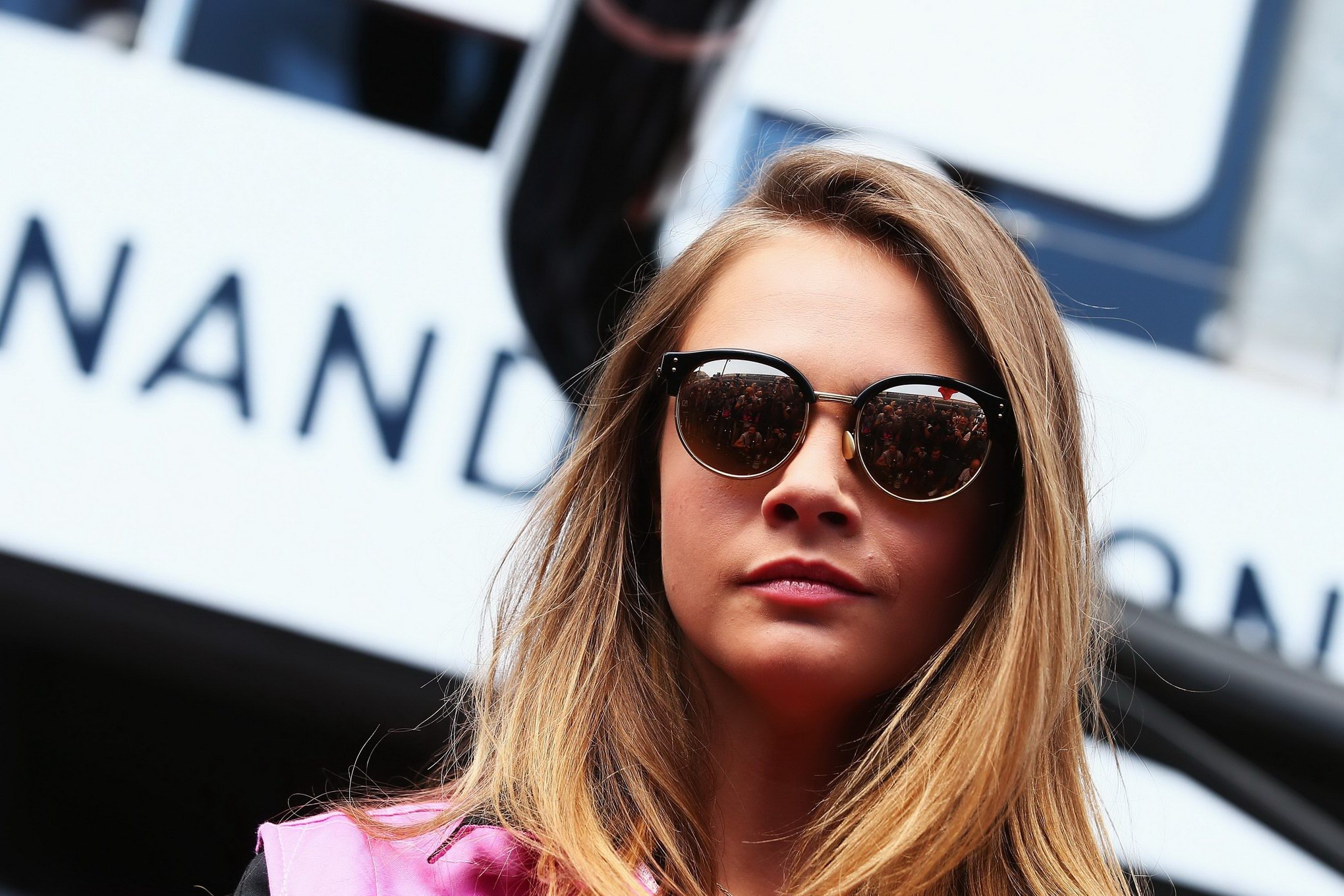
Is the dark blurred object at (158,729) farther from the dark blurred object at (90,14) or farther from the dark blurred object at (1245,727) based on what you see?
the dark blurred object at (1245,727)

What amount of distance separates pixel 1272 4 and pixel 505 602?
7.44ft

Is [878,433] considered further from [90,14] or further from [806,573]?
[90,14]

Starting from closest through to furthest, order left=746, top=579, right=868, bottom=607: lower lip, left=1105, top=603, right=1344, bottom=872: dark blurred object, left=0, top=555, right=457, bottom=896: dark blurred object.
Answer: left=746, top=579, right=868, bottom=607: lower lip, left=1105, top=603, right=1344, bottom=872: dark blurred object, left=0, top=555, right=457, bottom=896: dark blurred object

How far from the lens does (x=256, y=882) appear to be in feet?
2.88

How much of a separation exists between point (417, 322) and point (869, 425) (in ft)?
5.09

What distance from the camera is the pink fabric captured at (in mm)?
863

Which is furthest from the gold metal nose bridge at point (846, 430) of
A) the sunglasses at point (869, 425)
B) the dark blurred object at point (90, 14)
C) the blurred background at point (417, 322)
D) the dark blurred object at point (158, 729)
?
the dark blurred object at point (90, 14)

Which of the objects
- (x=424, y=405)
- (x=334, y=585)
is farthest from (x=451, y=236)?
(x=334, y=585)

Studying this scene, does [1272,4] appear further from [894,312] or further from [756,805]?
[756,805]

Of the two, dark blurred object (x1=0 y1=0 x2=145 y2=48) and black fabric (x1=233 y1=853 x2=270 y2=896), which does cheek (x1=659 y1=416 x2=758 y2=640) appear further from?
dark blurred object (x1=0 y1=0 x2=145 y2=48)

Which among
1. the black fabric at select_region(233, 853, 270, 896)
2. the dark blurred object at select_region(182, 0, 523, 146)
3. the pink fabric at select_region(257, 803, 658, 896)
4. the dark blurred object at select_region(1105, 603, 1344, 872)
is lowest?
the black fabric at select_region(233, 853, 270, 896)

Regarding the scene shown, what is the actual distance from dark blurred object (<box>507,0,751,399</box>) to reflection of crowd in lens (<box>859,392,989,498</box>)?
1.37m

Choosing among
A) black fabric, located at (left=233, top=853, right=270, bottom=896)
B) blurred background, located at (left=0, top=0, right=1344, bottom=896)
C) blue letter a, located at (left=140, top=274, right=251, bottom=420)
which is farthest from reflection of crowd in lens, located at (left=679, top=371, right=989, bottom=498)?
blue letter a, located at (left=140, top=274, right=251, bottom=420)

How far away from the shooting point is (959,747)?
2.99 feet
